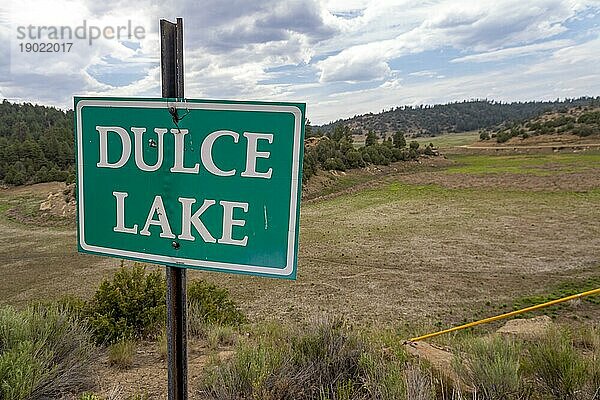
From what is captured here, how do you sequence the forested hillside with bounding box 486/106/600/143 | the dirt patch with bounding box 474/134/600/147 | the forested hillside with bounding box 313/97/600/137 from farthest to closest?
the forested hillside with bounding box 313/97/600/137 < the forested hillside with bounding box 486/106/600/143 < the dirt patch with bounding box 474/134/600/147

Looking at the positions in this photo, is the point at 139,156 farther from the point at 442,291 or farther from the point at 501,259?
the point at 501,259

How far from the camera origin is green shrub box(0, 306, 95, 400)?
2816 millimetres

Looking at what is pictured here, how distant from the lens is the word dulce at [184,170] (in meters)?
1.34

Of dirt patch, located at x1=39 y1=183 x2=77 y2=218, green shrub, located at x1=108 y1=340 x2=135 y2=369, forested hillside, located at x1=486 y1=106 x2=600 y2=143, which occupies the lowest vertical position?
dirt patch, located at x1=39 y1=183 x2=77 y2=218

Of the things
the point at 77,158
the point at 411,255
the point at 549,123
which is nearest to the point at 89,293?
the point at 411,255

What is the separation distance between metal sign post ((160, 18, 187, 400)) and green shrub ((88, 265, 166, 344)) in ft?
12.3

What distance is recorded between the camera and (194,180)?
1.39 meters

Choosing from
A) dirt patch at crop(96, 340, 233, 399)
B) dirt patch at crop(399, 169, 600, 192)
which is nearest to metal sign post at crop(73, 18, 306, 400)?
dirt patch at crop(96, 340, 233, 399)

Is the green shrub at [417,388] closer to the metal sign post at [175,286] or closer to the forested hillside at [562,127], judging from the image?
the metal sign post at [175,286]

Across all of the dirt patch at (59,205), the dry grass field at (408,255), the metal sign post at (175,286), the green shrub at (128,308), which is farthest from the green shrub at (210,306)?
the dirt patch at (59,205)

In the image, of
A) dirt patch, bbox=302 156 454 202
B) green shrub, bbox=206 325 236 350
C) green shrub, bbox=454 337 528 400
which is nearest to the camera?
green shrub, bbox=454 337 528 400

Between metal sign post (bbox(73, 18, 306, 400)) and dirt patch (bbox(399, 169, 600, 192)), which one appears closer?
metal sign post (bbox(73, 18, 306, 400))

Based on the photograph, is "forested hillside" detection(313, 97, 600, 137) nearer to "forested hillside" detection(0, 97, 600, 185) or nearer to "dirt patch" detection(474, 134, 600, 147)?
"dirt patch" detection(474, 134, 600, 147)

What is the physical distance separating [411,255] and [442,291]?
4150 millimetres
